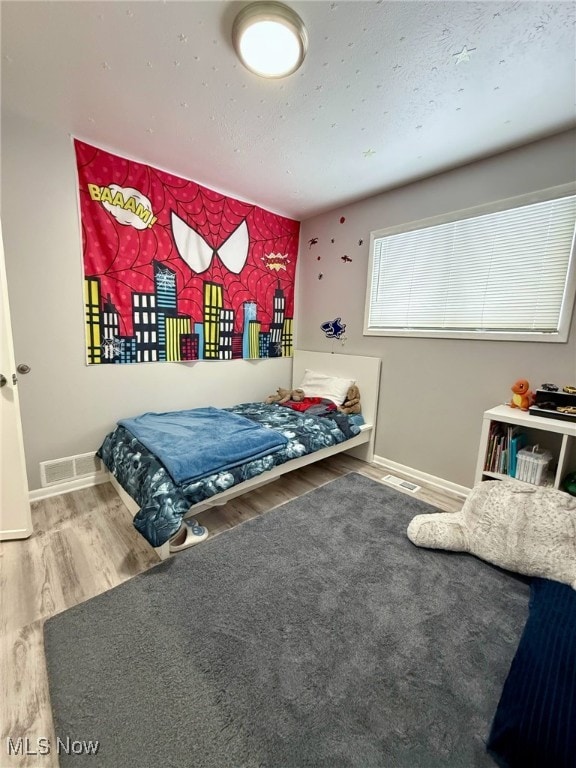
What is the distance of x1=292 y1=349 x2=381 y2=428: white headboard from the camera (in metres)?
2.86

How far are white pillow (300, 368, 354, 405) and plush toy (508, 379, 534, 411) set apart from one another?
4.31ft

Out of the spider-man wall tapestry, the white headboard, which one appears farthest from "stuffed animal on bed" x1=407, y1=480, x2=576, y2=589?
the spider-man wall tapestry

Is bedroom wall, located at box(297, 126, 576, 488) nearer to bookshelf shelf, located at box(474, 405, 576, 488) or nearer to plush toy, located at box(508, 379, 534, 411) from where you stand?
plush toy, located at box(508, 379, 534, 411)

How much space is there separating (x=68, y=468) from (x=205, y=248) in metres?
2.04

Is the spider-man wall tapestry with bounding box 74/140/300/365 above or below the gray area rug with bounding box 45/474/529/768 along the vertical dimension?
above

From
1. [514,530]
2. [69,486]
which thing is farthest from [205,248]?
[514,530]

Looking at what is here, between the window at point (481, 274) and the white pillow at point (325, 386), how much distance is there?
0.57m

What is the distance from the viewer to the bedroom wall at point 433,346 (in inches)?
77.9

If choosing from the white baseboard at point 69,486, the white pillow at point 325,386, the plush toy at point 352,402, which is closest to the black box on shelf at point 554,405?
the plush toy at point 352,402

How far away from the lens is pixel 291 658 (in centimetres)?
115

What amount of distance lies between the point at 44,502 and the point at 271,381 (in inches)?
85.0

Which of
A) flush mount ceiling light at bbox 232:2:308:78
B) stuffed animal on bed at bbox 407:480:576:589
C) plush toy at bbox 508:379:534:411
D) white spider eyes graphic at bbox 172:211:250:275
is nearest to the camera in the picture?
flush mount ceiling light at bbox 232:2:308:78

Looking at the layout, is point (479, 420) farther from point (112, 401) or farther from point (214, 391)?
point (112, 401)

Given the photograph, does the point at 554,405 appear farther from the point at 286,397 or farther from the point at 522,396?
the point at 286,397
